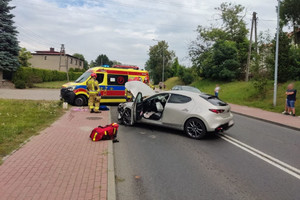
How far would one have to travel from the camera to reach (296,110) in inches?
523

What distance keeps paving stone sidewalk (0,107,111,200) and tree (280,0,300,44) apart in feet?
95.6

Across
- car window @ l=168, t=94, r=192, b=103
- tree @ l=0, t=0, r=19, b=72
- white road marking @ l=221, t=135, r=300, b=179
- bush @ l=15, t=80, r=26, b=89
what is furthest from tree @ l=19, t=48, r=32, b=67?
white road marking @ l=221, t=135, r=300, b=179

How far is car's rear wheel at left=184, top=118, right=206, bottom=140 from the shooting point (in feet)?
21.3

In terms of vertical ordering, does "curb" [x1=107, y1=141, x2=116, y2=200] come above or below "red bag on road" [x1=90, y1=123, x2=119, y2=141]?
below

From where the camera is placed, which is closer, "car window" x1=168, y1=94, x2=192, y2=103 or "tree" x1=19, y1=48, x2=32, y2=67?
"car window" x1=168, y1=94, x2=192, y2=103

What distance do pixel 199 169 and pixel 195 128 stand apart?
2.36m

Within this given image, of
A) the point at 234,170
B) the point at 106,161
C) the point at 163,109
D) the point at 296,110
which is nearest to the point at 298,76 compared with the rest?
the point at 296,110

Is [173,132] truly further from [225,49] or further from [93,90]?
[225,49]

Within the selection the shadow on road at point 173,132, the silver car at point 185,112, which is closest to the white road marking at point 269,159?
the shadow on road at point 173,132

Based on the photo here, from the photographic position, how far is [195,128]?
21.8ft

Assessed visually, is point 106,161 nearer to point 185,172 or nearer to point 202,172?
point 185,172

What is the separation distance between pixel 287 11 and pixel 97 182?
30.9 meters

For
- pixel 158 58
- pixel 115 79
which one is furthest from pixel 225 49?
pixel 158 58

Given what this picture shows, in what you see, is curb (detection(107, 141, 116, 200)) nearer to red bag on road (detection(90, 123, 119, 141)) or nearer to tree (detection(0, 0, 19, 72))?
red bag on road (detection(90, 123, 119, 141))
